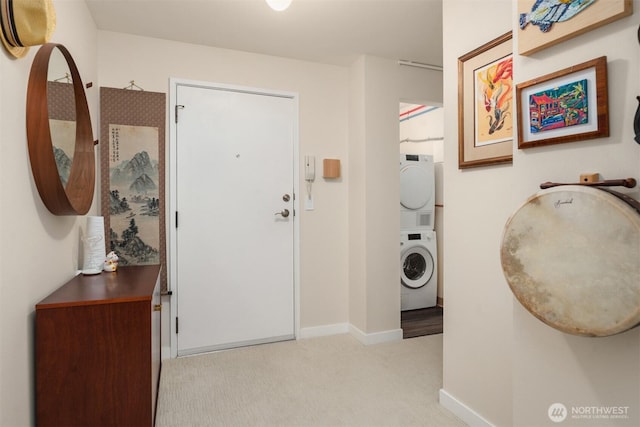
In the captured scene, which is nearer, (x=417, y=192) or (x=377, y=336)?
(x=377, y=336)

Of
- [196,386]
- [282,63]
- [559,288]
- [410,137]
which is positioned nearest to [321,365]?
[196,386]

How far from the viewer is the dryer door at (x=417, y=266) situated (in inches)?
151

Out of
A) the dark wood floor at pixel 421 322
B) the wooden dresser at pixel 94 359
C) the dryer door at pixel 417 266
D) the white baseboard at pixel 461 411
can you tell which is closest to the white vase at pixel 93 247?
the wooden dresser at pixel 94 359

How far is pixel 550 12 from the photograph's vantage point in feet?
3.48

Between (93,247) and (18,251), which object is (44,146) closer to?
(18,251)

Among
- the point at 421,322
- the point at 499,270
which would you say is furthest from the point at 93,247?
A: the point at 421,322

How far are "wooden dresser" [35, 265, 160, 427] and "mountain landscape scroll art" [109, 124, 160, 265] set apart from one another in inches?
41.7

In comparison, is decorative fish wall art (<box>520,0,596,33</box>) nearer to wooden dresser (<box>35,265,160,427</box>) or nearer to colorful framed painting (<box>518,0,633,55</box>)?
colorful framed painting (<box>518,0,633,55</box>)

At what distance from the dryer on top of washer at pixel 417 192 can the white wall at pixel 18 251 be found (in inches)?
125

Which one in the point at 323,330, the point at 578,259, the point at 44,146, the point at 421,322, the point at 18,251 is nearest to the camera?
the point at 578,259

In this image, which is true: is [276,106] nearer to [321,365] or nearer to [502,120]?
[502,120]

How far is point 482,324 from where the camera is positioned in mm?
1722

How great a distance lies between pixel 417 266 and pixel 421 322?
27.4 inches

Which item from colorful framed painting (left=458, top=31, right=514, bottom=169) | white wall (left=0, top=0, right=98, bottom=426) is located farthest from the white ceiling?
white wall (left=0, top=0, right=98, bottom=426)
